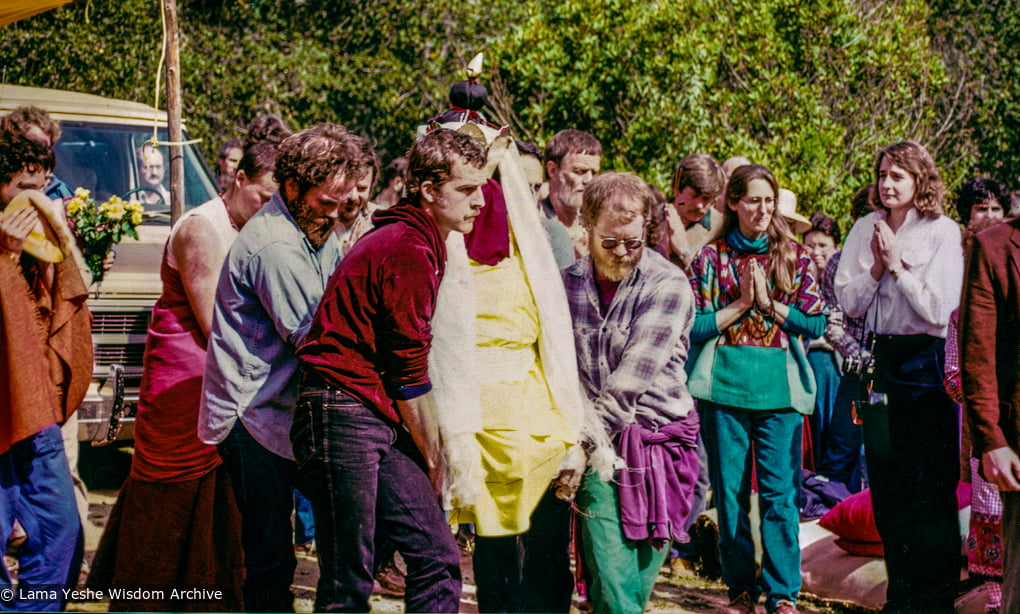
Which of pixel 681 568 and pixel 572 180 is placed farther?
pixel 681 568

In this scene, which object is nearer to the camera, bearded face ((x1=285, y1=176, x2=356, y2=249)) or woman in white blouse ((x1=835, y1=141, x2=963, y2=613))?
bearded face ((x1=285, y1=176, x2=356, y2=249))

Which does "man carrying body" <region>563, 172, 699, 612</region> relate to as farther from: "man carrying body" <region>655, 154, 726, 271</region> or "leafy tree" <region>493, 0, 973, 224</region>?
"leafy tree" <region>493, 0, 973, 224</region>

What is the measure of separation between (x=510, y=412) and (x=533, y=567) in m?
0.90

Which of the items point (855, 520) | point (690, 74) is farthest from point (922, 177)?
point (690, 74)

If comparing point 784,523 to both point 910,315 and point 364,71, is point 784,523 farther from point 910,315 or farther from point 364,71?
point 364,71

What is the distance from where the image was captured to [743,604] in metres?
5.59

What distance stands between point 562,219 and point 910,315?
5.86 ft

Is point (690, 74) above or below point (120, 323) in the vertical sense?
above

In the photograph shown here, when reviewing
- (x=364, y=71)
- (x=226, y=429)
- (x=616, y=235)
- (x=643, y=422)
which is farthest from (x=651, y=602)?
(x=364, y=71)

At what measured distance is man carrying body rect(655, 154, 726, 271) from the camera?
650cm

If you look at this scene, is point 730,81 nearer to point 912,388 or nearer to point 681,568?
point 681,568

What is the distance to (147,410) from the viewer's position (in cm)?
444

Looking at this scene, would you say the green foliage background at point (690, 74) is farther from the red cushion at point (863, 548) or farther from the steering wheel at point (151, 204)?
the red cushion at point (863, 548)

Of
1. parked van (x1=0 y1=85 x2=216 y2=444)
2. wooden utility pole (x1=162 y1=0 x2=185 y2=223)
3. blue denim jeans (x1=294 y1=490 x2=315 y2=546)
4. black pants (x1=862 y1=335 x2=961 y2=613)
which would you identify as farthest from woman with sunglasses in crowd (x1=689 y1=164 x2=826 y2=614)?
wooden utility pole (x1=162 y1=0 x2=185 y2=223)
